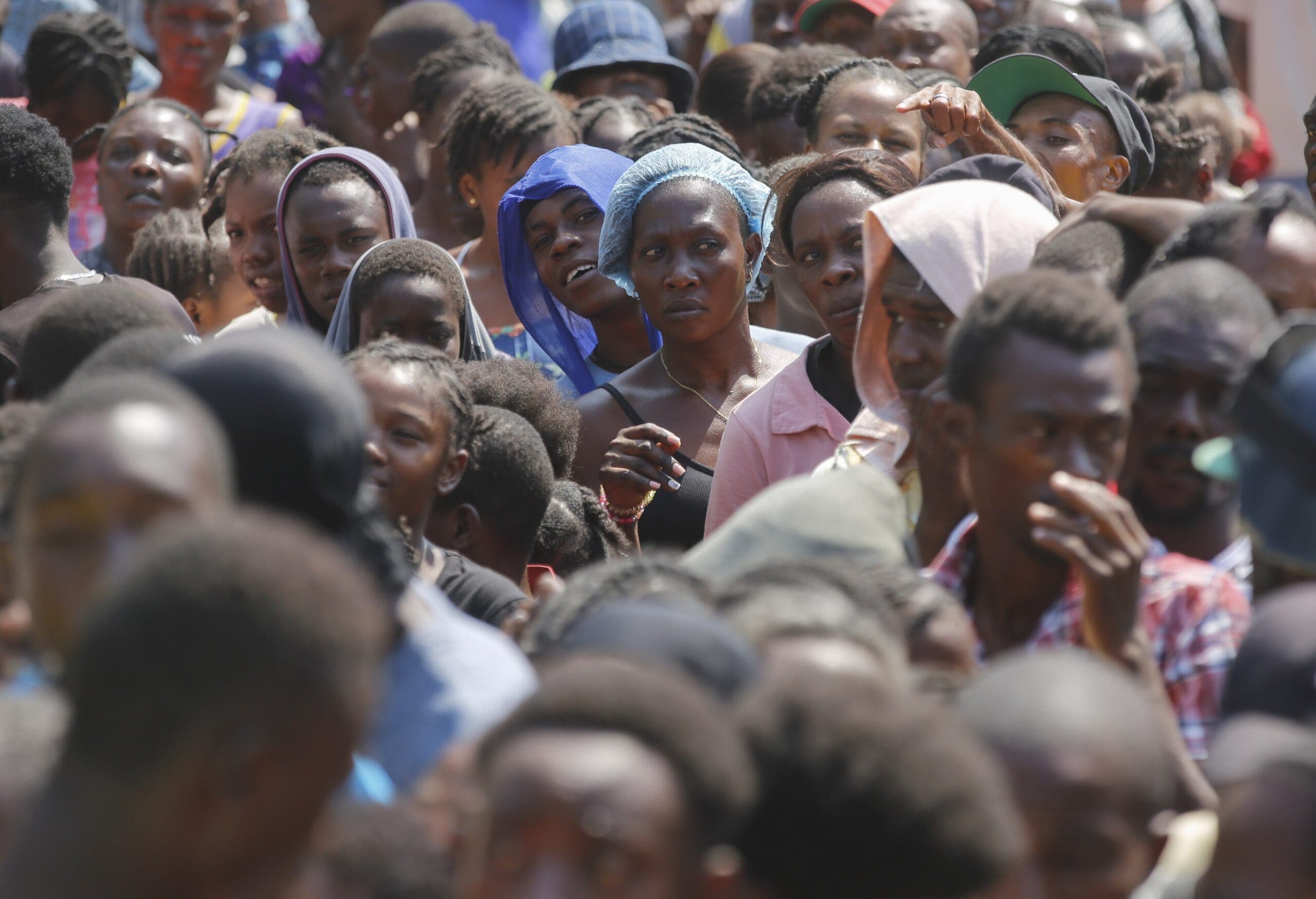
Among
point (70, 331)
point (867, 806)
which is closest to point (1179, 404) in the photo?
point (867, 806)

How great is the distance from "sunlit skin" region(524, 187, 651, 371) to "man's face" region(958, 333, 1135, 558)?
96.6 inches

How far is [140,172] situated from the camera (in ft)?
20.2

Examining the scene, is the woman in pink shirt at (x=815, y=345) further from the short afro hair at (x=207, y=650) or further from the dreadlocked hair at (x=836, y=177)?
the short afro hair at (x=207, y=650)

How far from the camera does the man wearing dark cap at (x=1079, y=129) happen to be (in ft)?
16.1

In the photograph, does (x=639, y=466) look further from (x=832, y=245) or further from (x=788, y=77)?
(x=788, y=77)

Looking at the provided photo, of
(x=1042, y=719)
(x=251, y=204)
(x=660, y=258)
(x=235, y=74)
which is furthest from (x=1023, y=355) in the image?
(x=235, y=74)

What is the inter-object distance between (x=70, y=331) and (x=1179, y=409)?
2.14m

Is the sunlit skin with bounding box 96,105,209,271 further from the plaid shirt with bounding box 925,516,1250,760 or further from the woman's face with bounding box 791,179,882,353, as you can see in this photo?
the plaid shirt with bounding box 925,516,1250,760

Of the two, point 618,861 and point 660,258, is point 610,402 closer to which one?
point 660,258

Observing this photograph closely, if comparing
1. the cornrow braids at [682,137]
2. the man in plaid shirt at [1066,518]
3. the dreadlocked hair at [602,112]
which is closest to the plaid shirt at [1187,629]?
the man in plaid shirt at [1066,518]

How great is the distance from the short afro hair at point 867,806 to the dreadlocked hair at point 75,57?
219 inches

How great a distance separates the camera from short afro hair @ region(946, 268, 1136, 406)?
2.92 metres

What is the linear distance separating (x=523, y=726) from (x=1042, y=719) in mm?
700

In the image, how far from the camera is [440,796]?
2.17 m
